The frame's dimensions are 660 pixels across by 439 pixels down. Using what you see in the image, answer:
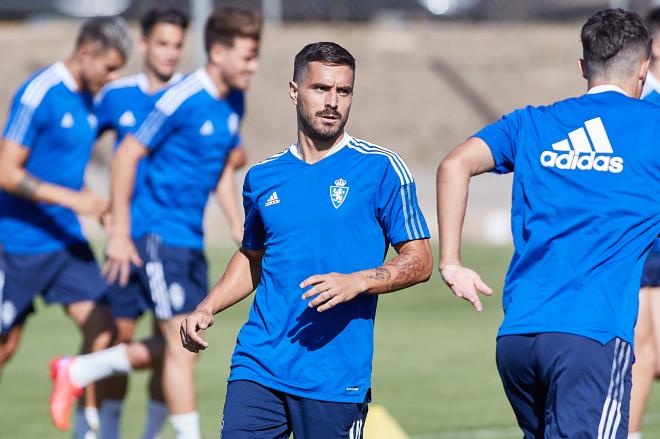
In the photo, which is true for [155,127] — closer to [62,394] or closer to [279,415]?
[62,394]

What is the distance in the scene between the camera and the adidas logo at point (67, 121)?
7.91 metres

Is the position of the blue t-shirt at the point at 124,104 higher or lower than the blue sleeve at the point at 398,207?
higher

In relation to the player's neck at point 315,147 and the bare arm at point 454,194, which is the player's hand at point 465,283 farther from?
the player's neck at point 315,147

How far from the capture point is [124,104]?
828cm

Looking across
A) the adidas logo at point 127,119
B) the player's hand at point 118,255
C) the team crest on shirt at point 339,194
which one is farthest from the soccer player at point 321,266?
the adidas logo at point 127,119

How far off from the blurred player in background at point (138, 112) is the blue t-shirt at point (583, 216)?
3257 millimetres

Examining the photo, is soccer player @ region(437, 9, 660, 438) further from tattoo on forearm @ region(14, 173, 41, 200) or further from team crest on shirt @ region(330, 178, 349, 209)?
tattoo on forearm @ region(14, 173, 41, 200)

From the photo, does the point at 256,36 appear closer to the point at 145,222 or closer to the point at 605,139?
the point at 145,222

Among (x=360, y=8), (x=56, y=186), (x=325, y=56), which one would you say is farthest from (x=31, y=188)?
(x=360, y=8)

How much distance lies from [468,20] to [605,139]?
1928cm

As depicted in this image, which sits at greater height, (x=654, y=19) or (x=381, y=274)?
(x=654, y=19)

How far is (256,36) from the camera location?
7539 mm

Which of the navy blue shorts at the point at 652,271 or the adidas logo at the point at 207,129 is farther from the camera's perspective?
the adidas logo at the point at 207,129

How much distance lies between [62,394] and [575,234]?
3.65 m
